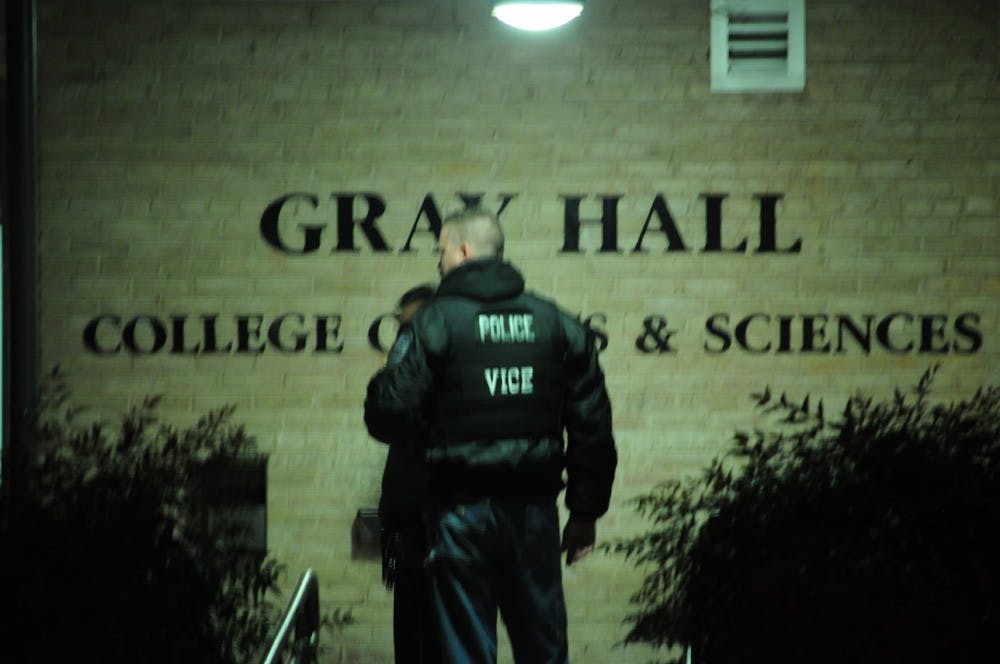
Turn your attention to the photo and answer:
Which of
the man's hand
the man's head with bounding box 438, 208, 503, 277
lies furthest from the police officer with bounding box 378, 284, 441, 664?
the man's hand

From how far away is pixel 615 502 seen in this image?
659 centimetres

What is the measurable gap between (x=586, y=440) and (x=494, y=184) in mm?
2214

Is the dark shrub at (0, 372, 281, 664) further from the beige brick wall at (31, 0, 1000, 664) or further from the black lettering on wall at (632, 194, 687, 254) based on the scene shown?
the black lettering on wall at (632, 194, 687, 254)

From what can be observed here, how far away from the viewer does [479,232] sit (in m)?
4.68

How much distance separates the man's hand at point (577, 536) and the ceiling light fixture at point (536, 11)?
220 cm

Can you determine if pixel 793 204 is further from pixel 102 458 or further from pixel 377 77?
pixel 102 458

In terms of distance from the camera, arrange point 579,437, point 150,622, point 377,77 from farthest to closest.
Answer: point 377,77
point 579,437
point 150,622

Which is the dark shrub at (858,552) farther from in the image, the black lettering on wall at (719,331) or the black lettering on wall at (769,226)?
the black lettering on wall at (769,226)

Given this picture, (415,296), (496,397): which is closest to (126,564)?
(496,397)

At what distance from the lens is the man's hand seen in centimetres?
466

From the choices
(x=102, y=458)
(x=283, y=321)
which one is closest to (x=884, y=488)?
(x=102, y=458)

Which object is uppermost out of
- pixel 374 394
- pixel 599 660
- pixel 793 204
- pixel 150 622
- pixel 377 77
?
pixel 377 77

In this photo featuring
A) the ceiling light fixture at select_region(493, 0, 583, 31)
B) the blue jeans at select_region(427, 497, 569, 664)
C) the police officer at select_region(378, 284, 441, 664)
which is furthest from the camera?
the ceiling light fixture at select_region(493, 0, 583, 31)

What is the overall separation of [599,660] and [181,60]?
3580 millimetres
